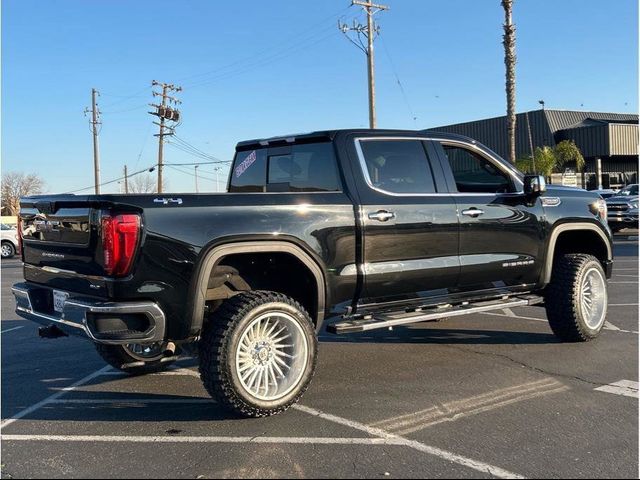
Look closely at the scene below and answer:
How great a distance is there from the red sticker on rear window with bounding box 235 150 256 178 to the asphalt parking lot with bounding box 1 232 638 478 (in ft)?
6.32

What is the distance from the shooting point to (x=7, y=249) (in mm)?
25047

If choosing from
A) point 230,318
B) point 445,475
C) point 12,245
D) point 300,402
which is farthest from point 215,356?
point 12,245

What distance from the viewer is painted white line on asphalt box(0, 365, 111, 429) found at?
4.50 metres

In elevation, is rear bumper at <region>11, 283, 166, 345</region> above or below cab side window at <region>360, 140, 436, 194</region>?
below

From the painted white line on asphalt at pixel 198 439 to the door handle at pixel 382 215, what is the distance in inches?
70.2

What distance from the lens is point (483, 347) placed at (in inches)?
255

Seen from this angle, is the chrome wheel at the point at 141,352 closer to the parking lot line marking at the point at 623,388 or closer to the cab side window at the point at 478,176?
the cab side window at the point at 478,176

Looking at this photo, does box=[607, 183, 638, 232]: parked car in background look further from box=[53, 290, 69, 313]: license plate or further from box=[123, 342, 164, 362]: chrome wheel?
box=[53, 290, 69, 313]: license plate

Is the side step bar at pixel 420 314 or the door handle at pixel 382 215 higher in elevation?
the door handle at pixel 382 215

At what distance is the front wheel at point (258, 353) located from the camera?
14.1ft

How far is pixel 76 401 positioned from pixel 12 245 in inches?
889

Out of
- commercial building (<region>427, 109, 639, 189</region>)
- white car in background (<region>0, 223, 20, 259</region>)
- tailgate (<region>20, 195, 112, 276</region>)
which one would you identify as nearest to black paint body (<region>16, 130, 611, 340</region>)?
tailgate (<region>20, 195, 112, 276</region>)

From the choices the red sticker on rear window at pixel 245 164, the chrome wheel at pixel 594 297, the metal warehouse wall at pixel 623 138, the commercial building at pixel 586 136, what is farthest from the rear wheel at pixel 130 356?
the metal warehouse wall at pixel 623 138

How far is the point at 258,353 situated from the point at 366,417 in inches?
34.1
